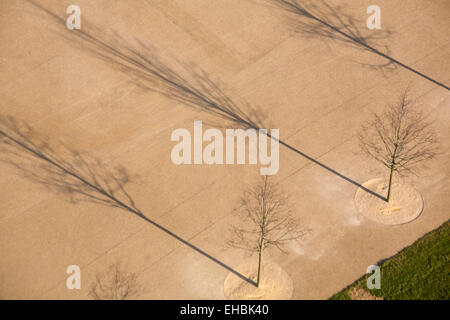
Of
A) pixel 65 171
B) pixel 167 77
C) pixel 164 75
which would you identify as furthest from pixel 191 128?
pixel 65 171

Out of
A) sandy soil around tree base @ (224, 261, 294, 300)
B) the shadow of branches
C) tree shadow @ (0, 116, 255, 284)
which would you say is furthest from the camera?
the shadow of branches

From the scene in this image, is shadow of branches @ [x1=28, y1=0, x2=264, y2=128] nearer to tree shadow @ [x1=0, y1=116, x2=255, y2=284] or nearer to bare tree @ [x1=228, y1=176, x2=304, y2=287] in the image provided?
bare tree @ [x1=228, y1=176, x2=304, y2=287]

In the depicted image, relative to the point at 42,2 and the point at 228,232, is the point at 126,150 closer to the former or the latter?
the point at 228,232

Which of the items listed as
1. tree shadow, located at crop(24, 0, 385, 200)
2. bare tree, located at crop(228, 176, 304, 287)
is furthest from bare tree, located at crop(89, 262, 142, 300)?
tree shadow, located at crop(24, 0, 385, 200)

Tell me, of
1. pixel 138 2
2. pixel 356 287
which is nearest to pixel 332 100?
pixel 356 287

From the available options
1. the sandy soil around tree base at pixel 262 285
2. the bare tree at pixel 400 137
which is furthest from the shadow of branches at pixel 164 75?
the sandy soil around tree base at pixel 262 285

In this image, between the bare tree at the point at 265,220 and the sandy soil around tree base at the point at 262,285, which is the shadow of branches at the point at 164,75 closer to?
the bare tree at the point at 265,220
